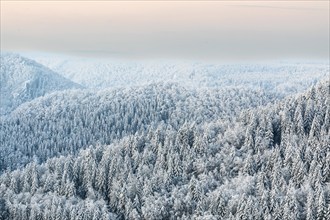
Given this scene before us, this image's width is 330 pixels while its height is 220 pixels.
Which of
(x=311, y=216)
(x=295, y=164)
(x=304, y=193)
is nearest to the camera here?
(x=311, y=216)

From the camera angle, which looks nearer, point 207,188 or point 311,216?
point 311,216

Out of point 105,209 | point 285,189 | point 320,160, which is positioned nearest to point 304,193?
point 285,189

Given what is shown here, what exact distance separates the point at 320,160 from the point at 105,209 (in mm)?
84503

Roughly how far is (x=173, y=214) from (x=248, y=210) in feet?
98.8

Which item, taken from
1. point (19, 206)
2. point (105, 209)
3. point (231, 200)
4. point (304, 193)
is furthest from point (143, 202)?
point (304, 193)

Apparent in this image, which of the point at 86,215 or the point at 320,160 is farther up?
the point at 320,160

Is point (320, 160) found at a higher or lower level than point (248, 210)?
higher

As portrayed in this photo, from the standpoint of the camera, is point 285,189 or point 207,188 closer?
point 285,189

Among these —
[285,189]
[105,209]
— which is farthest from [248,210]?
[105,209]

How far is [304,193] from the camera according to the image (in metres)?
181

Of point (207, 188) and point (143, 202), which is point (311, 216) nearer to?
point (207, 188)

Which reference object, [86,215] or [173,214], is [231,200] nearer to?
[173,214]

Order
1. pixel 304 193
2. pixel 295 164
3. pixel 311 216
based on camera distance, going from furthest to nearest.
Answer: pixel 295 164
pixel 304 193
pixel 311 216

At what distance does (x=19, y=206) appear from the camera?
19838 centimetres
